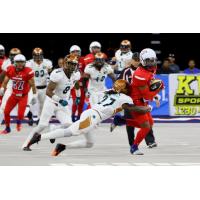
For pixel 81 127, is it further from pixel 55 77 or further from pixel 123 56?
pixel 123 56

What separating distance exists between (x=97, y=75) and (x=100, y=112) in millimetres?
6128

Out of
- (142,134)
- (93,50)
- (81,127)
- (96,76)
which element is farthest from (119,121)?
(93,50)

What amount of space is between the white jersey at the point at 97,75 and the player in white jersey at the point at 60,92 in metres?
4.96

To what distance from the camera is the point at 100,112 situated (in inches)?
682

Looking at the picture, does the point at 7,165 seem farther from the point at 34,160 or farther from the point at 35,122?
the point at 35,122

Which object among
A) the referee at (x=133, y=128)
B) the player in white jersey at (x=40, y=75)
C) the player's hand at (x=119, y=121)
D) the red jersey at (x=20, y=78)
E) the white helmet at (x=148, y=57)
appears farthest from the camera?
the player in white jersey at (x=40, y=75)

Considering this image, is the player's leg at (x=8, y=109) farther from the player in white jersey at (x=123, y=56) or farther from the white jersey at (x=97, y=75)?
the player in white jersey at (x=123, y=56)

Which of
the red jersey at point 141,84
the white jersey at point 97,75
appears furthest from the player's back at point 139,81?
the white jersey at point 97,75

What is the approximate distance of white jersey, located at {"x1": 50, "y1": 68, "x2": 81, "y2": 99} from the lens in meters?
18.1

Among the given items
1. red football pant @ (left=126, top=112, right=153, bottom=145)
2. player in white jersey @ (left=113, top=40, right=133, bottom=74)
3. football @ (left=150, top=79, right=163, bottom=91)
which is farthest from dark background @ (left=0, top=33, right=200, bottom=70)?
red football pant @ (left=126, top=112, right=153, bottom=145)

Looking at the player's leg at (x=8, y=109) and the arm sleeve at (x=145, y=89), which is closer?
the arm sleeve at (x=145, y=89)

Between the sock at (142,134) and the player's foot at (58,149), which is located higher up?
the sock at (142,134)

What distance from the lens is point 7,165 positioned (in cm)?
1641
